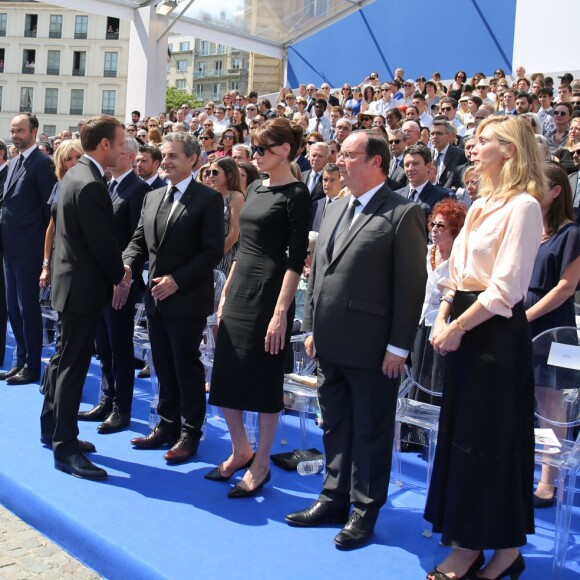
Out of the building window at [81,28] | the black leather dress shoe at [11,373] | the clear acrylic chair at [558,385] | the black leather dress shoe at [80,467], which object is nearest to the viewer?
the clear acrylic chair at [558,385]

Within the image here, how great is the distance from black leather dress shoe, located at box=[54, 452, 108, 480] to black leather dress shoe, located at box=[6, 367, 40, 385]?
189 cm

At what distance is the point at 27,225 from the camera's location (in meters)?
5.67

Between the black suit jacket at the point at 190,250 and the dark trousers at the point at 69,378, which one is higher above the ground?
the black suit jacket at the point at 190,250

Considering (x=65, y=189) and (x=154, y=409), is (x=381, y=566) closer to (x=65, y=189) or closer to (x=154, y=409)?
(x=154, y=409)

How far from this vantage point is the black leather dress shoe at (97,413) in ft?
16.0

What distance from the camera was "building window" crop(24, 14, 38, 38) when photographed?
57500mm

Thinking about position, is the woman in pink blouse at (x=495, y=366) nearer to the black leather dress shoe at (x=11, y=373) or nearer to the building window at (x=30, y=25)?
the black leather dress shoe at (x=11, y=373)

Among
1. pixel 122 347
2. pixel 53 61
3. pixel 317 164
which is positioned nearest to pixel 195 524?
pixel 122 347

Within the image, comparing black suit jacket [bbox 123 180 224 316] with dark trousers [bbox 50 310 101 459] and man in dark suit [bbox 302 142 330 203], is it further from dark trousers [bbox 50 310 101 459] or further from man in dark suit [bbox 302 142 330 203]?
man in dark suit [bbox 302 142 330 203]

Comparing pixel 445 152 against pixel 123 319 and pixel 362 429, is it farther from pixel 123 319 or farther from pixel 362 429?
pixel 362 429

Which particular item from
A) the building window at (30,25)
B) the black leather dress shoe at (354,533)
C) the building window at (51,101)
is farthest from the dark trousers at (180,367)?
the building window at (30,25)

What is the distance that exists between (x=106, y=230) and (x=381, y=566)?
6.97 ft

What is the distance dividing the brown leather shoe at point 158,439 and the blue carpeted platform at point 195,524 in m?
0.05

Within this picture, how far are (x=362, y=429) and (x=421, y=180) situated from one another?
2.93 metres
